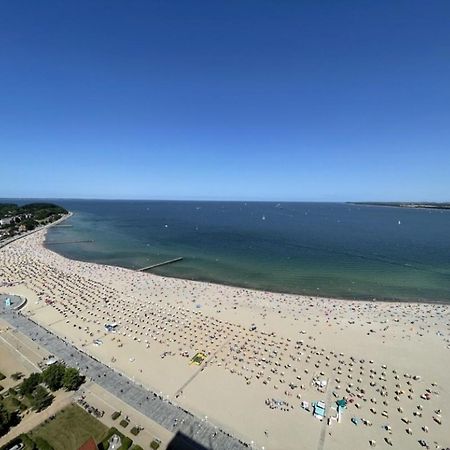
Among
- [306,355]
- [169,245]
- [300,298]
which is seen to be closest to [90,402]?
[306,355]

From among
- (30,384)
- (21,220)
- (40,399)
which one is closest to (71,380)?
(40,399)

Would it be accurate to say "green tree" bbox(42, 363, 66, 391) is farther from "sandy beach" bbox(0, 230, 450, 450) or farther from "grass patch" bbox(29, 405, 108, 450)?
"sandy beach" bbox(0, 230, 450, 450)

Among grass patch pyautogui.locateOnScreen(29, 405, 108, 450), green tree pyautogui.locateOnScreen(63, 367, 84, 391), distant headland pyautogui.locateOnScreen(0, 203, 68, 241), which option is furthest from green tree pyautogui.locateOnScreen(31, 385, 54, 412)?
distant headland pyautogui.locateOnScreen(0, 203, 68, 241)

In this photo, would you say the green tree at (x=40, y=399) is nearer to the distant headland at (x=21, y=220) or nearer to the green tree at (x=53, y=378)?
the green tree at (x=53, y=378)

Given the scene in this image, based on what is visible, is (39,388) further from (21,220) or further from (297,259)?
(21,220)

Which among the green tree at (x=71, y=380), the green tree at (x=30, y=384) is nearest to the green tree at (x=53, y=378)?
the green tree at (x=71, y=380)

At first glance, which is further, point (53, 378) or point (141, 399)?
point (53, 378)
